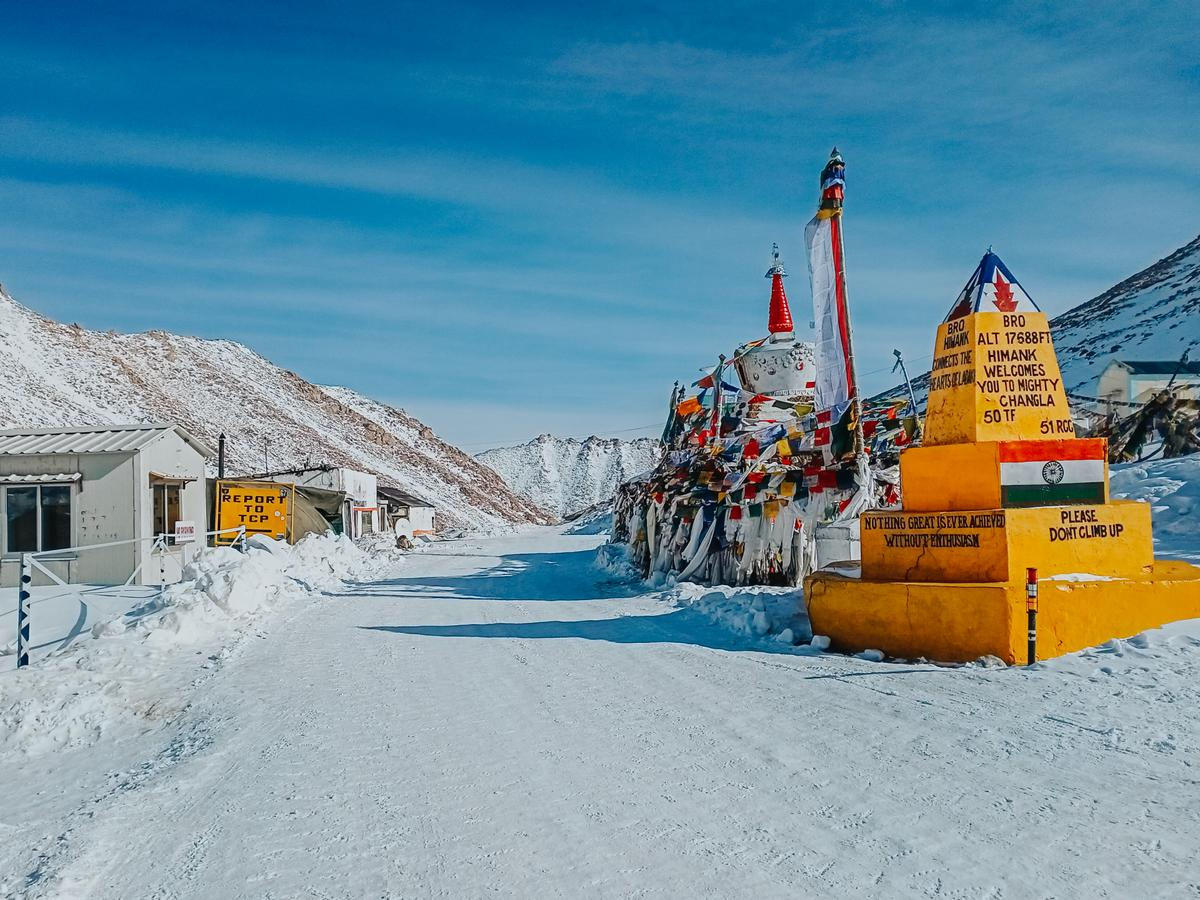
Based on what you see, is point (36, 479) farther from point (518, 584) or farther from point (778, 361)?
point (778, 361)

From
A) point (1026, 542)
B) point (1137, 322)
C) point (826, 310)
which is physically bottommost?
point (1026, 542)

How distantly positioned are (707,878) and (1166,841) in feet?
6.74

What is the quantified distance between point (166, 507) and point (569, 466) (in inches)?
4842

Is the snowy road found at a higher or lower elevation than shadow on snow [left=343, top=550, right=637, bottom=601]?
higher

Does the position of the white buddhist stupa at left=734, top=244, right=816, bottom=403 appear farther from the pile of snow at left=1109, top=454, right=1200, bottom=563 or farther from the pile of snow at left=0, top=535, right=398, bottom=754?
the pile of snow at left=0, top=535, right=398, bottom=754

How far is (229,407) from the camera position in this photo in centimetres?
6250

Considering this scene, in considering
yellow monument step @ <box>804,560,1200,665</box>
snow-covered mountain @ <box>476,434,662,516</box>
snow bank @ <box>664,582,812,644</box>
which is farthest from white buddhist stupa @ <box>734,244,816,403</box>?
snow-covered mountain @ <box>476,434,662,516</box>

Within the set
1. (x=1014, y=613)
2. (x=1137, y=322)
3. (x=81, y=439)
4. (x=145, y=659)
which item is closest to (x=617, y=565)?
(x=81, y=439)

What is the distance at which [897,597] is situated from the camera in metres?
7.93

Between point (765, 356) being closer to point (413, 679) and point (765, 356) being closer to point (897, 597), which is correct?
point (897, 597)

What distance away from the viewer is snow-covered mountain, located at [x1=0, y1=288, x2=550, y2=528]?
47.4 meters

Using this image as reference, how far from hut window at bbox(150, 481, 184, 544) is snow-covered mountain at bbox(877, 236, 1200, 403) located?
38.3 meters

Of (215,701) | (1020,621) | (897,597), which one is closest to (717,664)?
(897,597)

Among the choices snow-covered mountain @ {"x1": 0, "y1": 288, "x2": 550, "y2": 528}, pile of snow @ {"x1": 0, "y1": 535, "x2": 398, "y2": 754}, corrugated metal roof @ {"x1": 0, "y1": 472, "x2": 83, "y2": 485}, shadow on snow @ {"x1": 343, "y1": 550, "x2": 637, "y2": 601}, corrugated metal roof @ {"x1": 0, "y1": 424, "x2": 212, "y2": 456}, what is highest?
snow-covered mountain @ {"x1": 0, "y1": 288, "x2": 550, "y2": 528}
